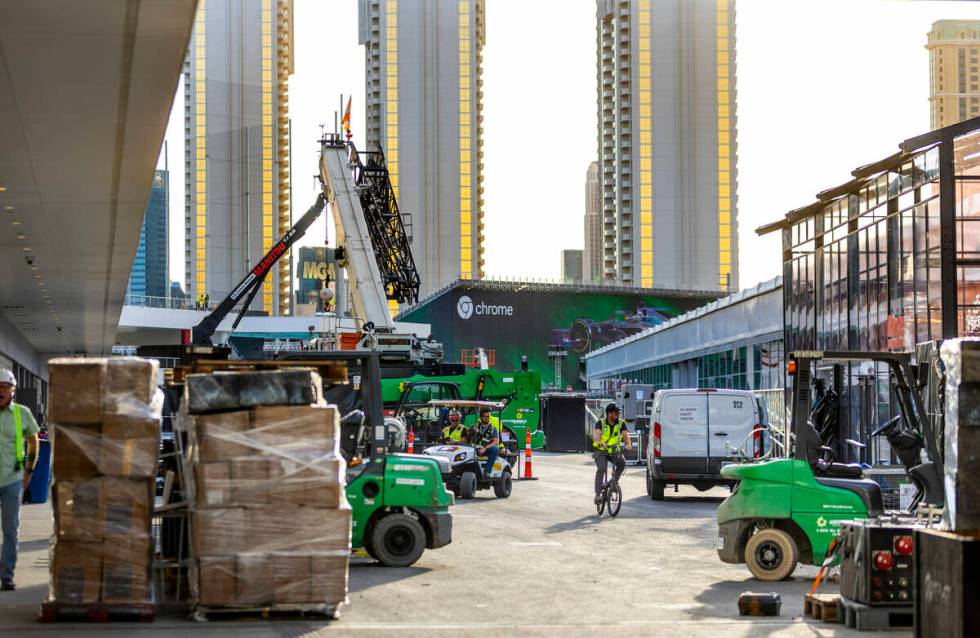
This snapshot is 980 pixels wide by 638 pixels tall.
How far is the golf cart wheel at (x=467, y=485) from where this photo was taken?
26734 mm

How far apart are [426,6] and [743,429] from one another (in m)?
121

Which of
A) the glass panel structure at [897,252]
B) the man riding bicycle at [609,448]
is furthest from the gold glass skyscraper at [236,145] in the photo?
the man riding bicycle at [609,448]

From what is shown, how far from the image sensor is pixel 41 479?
24.9 m

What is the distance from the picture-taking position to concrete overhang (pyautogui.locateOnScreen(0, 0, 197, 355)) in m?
13.2

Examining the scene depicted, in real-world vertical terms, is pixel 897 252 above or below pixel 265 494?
above

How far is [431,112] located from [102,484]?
136 m

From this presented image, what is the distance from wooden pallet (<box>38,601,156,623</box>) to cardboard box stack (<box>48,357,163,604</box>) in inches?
1.9

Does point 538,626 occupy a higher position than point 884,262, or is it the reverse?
point 884,262

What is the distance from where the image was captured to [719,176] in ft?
445

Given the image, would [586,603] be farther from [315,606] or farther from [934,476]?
[934,476]

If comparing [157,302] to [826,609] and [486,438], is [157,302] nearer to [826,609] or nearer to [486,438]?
[486,438]

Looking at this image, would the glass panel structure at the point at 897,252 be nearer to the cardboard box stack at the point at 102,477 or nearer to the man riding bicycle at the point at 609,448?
the man riding bicycle at the point at 609,448

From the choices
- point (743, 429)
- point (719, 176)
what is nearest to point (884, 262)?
point (743, 429)

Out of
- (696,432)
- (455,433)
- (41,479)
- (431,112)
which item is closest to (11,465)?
(41,479)
